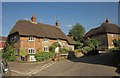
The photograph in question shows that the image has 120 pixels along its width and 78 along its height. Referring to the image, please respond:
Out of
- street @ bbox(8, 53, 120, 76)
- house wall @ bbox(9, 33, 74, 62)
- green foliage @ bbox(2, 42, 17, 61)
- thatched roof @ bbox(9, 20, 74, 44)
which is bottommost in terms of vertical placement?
street @ bbox(8, 53, 120, 76)

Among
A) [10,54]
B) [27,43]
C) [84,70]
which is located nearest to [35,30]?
[27,43]

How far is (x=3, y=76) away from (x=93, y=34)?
44.3 meters

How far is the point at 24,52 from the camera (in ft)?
114

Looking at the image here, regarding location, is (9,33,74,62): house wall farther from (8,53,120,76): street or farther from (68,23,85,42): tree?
(68,23,85,42): tree

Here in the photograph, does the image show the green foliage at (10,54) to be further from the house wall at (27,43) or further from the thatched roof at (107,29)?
the thatched roof at (107,29)

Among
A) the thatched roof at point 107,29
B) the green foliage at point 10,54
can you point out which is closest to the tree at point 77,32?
the thatched roof at point 107,29

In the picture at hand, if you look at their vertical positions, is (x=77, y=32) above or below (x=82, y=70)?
above

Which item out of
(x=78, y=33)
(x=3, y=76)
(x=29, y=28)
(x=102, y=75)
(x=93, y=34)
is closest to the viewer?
(x=3, y=76)

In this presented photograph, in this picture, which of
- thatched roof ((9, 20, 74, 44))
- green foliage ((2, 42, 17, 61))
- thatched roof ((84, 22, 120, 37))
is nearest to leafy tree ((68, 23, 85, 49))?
thatched roof ((84, 22, 120, 37))

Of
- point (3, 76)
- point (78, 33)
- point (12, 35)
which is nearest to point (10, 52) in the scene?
point (12, 35)

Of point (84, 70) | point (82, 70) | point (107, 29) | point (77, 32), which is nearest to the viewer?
point (84, 70)

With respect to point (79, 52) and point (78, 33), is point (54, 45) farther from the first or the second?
point (78, 33)

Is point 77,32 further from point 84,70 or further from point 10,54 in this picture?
point 84,70

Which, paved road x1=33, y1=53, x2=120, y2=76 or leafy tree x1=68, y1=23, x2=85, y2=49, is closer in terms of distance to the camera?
paved road x1=33, y1=53, x2=120, y2=76
